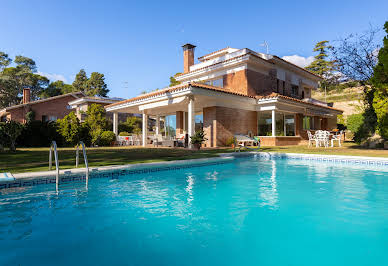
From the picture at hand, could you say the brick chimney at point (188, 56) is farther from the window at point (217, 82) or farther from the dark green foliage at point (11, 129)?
the dark green foliage at point (11, 129)

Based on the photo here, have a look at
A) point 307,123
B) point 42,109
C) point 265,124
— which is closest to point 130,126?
point 42,109

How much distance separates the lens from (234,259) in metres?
2.79

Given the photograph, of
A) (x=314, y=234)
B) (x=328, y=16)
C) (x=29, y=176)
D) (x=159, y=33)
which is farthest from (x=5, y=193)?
(x=328, y=16)

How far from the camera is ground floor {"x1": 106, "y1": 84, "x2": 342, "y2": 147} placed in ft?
51.6

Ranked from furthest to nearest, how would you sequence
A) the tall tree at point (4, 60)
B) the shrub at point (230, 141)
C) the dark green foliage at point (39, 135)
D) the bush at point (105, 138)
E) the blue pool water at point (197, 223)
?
1. the tall tree at point (4, 60)
2. the bush at point (105, 138)
3. the dark green foliage at point (39, 135)
4. the shrub at point (230, 141)
5. the blue pool water at point (197, 223)

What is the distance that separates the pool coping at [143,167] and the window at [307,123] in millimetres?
11979

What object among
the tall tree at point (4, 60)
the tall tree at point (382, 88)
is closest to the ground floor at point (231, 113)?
the tall tree at point (382, 88)

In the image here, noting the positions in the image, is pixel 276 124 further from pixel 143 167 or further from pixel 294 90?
pixel 143 167

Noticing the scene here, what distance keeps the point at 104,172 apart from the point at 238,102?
12557mm

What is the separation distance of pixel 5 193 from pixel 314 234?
20.7ft

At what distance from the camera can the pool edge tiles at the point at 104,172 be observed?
5.89m

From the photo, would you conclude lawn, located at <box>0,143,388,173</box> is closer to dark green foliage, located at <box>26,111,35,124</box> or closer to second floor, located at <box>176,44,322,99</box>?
second floor, located at <box>176,44,322,99</box>

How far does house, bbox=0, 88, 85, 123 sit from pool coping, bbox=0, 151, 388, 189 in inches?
1085

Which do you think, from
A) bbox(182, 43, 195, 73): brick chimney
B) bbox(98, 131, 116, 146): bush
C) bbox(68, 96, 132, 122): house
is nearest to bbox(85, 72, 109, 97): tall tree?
bbox(68, 96, 132, 122): house
